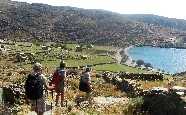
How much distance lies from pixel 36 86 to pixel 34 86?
75mm

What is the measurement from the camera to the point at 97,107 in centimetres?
2241

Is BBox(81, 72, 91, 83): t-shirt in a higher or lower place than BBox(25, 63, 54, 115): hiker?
lower

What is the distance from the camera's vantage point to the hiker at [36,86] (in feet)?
53.6

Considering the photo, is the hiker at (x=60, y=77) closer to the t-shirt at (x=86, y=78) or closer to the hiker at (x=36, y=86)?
the t-shirt at (x=86, y=78)

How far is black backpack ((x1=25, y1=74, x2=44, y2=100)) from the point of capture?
16406mm

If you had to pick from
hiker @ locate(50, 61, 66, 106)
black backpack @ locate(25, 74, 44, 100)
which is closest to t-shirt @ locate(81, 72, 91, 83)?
hiker @ locate(50, 61, 66, 106)

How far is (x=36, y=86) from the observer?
16.5 metres

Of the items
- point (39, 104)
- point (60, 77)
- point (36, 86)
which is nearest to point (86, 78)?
point (60, 77)

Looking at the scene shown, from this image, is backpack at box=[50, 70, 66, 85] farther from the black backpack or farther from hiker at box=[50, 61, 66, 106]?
the black backpack

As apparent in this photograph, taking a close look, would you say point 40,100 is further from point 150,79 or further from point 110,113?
point 150,79

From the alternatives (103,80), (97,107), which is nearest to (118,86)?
(103,80)

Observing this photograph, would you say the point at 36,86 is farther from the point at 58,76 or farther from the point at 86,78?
the point at 86,78

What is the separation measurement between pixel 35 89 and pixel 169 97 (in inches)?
297

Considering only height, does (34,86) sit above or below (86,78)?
above
